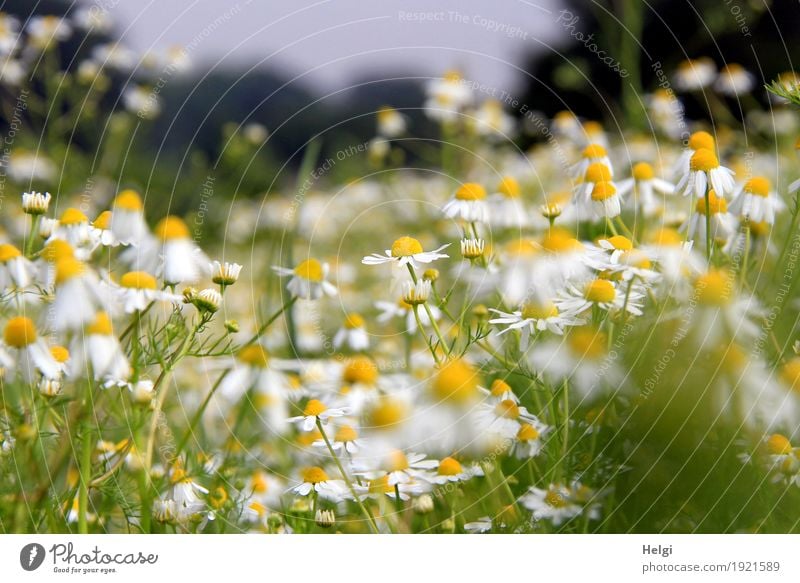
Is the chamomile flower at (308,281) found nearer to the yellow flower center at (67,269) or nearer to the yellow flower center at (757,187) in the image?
the yellow flower center at (67,269)

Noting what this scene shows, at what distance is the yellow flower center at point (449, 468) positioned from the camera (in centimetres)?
67

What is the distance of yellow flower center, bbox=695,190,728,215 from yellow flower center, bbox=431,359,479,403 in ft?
0.90

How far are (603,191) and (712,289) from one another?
0.13 meters

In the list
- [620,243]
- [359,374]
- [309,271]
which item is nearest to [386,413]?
[359,374]

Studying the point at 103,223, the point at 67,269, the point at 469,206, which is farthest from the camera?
the point at 469,206

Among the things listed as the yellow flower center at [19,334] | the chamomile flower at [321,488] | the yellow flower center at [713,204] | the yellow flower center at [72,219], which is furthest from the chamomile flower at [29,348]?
the yellow flower center at [713,204]

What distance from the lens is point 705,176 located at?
28.7 inches

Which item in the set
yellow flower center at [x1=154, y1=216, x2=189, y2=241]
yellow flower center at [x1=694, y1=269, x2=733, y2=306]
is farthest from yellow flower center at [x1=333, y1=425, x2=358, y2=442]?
yellow flower center at [x1=694, y1=269, x2=733, y2=306]

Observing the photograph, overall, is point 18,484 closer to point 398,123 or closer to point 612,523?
point 612,523

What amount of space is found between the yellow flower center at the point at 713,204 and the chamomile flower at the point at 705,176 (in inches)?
0.7

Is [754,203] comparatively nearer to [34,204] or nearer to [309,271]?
[309,271]

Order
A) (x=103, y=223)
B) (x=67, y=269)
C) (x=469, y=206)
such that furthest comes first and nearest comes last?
1. (x=469, y=206)
2. (x=103, y=223)
3. (x=67, y=269)

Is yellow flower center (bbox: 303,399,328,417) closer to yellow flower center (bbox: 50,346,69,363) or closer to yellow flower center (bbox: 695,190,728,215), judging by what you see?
yellow flower center (bbox: 50,346,69,363)

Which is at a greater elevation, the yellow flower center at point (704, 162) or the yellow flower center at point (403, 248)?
the yellow flower center at point (704, 162)
